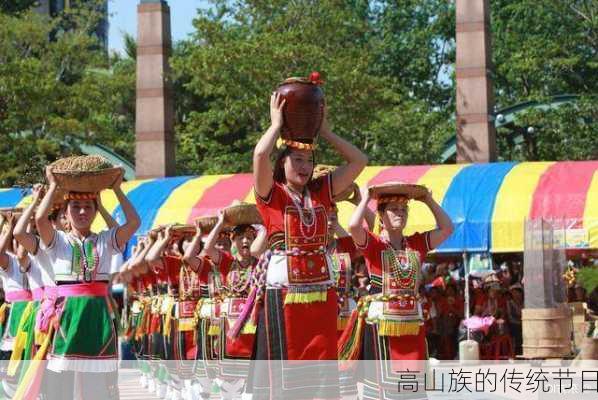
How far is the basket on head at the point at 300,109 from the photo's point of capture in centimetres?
664

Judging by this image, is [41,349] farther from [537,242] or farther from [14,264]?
[537,242]

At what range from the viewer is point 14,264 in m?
10.4

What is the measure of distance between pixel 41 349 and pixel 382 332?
2106 millimetres

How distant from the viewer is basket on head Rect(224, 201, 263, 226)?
9.85 meters

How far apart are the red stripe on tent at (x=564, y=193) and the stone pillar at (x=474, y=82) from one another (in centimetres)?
421

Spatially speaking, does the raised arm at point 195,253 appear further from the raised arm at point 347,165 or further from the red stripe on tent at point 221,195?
the red stripe on tent at point 221,195

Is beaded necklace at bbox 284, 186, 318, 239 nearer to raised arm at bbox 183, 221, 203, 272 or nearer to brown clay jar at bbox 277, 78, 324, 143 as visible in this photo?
brown clay jar at bbox 277, 78, 324, 143

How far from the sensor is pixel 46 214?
296 inches

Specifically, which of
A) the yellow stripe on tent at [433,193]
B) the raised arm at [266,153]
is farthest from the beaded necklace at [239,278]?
the yellow stripe on tent at [433,193]

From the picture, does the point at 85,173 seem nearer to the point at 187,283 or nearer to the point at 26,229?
the point at 26,229

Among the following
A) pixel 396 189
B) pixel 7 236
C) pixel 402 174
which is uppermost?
pixel 402 174

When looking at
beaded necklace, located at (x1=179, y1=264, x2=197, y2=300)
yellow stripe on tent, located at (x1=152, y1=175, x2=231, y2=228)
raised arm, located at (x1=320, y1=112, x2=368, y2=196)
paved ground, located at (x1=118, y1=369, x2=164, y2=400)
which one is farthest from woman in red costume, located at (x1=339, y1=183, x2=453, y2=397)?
yellow stripe on tent, located at (x1=152, y1=175, x2=231, y2=228)

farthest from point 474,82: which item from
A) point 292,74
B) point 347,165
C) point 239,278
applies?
point 347,165

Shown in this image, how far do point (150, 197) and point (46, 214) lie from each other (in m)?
14.2
